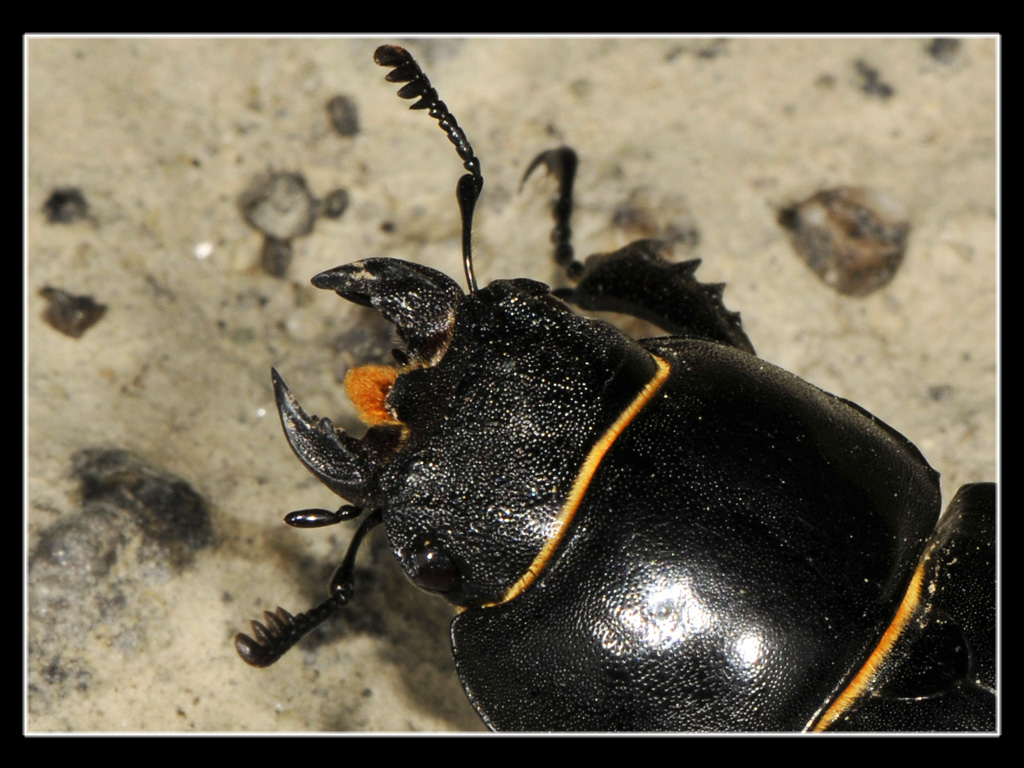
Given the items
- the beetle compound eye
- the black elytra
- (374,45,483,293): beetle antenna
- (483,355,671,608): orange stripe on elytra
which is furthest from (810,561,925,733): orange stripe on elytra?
(374,45,483,293): beetle antenna

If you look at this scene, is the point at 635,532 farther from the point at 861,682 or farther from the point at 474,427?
the point at 861,682

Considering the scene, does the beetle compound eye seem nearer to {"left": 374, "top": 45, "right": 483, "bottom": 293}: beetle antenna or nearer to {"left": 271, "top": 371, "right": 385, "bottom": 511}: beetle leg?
{"left": 271, "top": 371, "right": 385, "bottom": 511}: beetle leg

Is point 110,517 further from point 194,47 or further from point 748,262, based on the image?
point 748,262

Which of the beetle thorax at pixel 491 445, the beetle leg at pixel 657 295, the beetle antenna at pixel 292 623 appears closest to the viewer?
the beetle thorax at pixel 491 445

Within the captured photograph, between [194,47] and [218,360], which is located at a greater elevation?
[194,47]

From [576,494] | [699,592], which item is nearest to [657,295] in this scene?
[576,494]

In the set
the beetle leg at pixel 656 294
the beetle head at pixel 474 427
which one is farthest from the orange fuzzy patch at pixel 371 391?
the beetle leg at pixel 656 294

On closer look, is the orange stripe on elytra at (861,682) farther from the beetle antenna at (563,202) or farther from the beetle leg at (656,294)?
the beetle antenna at (563,202)

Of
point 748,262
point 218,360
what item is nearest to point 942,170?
point 748,262
